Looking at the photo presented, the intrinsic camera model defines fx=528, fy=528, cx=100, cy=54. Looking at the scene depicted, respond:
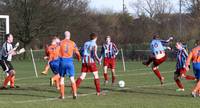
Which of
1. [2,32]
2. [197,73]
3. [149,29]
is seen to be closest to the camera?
[197,73]

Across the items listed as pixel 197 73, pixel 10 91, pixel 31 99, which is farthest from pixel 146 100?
pixel 10 91

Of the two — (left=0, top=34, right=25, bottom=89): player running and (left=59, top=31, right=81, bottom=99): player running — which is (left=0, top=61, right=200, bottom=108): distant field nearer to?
(left=59, top=31, right=81, bottom=99): player running

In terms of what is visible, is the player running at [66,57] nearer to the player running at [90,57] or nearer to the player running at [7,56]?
the player running at [90,57]

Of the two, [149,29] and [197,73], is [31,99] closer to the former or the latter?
[197,73]

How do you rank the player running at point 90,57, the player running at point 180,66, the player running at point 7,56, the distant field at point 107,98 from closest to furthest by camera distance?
the distant field at point 107,98, the player running at point 90,57, the player running at point 180,66, the player running at point 7,56

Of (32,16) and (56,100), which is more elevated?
(32,16)

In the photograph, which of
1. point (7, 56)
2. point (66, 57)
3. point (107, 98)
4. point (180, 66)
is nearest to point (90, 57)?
point (66, 57)

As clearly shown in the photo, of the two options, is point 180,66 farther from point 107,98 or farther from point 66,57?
point 66,57

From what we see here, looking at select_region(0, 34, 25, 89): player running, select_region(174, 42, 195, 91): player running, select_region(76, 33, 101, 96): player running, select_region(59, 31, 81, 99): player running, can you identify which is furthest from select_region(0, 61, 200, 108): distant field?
select_region(76, 33, 101, 96): player running

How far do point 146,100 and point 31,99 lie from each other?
378 cm

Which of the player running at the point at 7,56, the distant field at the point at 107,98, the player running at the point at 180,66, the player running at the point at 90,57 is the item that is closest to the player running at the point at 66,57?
the distant field at the point at 107,98

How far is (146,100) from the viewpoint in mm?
16562

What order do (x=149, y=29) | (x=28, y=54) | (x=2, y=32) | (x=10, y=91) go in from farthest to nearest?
(x=149, y=29)
(x=28, y=54)
(x=2, y=32)
(x=10, y=91)

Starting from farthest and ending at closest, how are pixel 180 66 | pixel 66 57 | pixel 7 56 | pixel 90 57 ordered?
1. pixel 7 56
2. pixel 180 66
3. pixel 90 57
4. pixel 66 57
